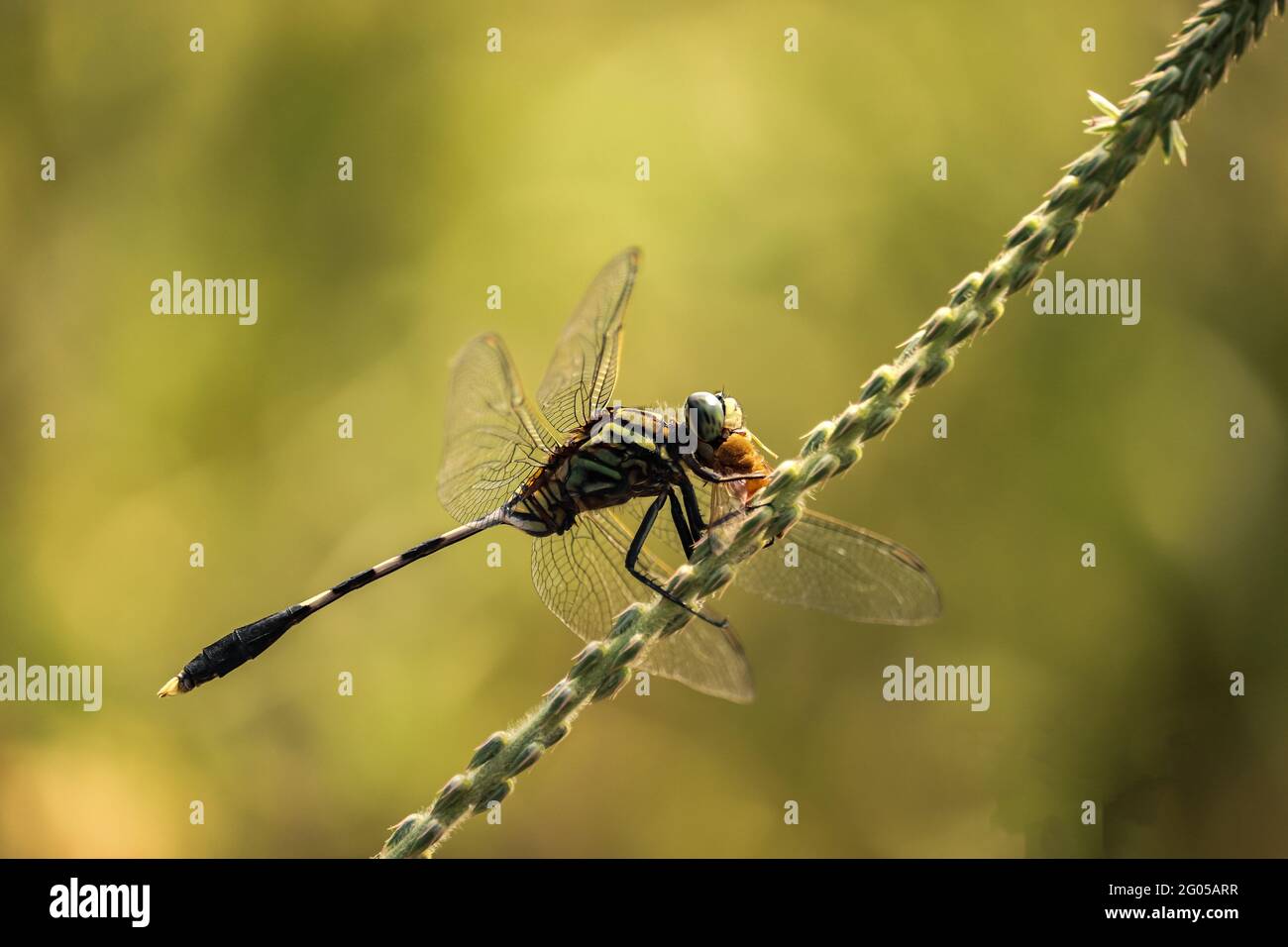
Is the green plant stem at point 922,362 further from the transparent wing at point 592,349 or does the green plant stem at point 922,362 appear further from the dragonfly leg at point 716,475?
the transparent wing at point 592,349

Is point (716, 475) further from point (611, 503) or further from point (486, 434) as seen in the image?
point (486, 434)

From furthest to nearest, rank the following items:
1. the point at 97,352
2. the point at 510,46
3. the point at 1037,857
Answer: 1. the point at 510,46
2. the point at 97,352
3. the point at 1037,857

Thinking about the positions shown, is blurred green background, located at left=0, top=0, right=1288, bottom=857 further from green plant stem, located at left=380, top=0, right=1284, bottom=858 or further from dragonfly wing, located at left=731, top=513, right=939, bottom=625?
green plant stem, located at left=380, top=0, right=1284, bottom=858

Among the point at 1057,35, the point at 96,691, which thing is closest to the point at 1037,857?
the point at 1057,35

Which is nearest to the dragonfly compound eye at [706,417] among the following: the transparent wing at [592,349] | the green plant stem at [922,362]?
the transparent wing at [592,349]

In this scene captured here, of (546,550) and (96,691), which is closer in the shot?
(546,550)

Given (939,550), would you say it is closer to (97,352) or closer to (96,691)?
(96,691)

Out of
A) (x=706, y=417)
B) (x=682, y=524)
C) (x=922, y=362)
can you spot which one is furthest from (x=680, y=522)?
(x=922, y=362)
